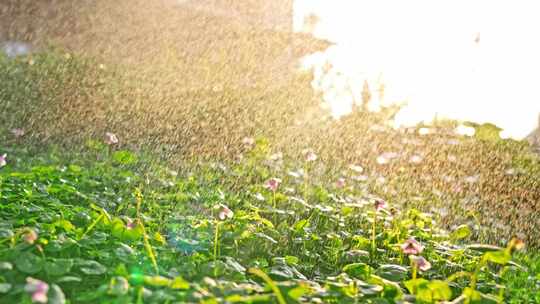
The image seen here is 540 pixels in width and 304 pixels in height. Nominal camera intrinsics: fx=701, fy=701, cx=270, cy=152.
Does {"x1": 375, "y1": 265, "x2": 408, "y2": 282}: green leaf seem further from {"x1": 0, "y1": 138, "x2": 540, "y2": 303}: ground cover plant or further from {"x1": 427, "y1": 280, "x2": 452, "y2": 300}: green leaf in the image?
{"x1": 427, "y1": 280, "x2": 452, "y2": 300}: green leaf

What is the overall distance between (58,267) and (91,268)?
0.36 ft

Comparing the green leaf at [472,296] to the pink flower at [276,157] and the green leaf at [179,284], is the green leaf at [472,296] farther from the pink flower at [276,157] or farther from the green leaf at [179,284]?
the pink flower at [276,157]

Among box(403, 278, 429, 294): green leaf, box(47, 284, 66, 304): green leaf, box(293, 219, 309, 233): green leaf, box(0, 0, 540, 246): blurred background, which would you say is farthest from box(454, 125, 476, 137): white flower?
box(47, 284, 66, 304): green leaf

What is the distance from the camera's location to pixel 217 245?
246cm

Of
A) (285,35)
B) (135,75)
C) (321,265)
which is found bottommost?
(321,265)

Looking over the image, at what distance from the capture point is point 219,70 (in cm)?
807

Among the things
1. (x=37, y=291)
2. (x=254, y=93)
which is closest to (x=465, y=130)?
(x=254, y=93)

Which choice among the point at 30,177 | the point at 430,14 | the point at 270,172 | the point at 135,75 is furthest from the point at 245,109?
the point at 30,177

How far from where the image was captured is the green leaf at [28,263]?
170cm

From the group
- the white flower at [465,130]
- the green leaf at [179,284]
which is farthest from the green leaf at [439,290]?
the white flower at [465,130]

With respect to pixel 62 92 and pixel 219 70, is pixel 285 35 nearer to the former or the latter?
pixel 219 70

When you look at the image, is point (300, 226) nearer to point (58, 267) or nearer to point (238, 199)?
point (238, 199)

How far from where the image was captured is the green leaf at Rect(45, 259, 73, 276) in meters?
1.68

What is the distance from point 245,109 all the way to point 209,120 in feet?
1.97
